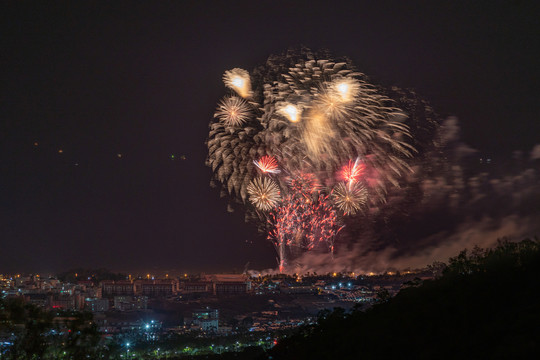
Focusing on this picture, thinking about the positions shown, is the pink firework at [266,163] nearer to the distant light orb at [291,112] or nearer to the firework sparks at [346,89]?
the distant light orb at [291,112]

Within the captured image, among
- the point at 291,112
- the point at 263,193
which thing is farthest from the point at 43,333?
the point at 263,193

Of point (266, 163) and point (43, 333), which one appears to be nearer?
point (43, 333)

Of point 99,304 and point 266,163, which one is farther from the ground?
point 266,163

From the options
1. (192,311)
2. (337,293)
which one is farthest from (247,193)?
(192,311)

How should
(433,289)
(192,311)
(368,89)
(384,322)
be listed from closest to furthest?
(384,322), (433,289), (368,89), (192,311)

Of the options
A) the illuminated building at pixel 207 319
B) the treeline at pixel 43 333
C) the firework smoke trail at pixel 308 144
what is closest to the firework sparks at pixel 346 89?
the firework smoke trail at pixel 308 144

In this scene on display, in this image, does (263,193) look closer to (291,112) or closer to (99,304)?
(291,112)

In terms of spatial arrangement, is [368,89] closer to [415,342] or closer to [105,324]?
[415,342]
